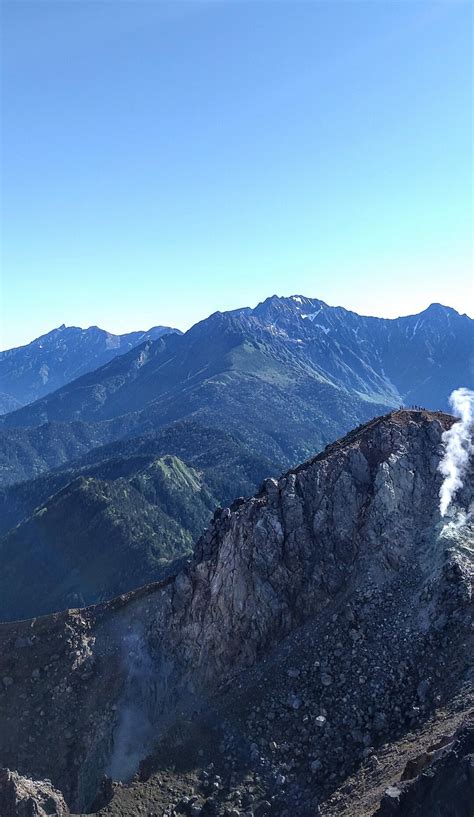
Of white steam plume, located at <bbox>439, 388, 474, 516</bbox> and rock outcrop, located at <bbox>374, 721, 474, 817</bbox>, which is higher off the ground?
white steam plume, located at <bbox>439, 388, 474, 516</bbox>

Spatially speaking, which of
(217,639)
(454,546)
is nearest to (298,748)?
(217,639)

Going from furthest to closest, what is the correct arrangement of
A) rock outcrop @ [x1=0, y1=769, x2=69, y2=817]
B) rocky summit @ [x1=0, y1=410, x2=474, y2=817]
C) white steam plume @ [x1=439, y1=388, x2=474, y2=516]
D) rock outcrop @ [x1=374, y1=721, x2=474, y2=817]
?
1. white steam plume @ [x1=439, y1=388, x2=474, y2=516]
2. rocky summit @ [x1=0, y1=410, x2=474, y2=817]
3. rock outcrop @ [x1=0, y1=769, x2=69, y2=817]
4. rock outcrop @ [x1=374, y1=721, x2=474, y2=817]

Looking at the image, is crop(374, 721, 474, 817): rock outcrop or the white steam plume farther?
the white steam plume

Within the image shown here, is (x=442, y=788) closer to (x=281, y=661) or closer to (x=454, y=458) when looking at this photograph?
(x=281, y=661)

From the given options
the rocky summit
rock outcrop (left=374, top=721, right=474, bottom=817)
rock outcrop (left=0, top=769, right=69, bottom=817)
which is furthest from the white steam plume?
rock outcrop (left=0, top=769, right=69, bottom=817)

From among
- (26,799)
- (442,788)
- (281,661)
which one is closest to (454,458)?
(281,661)

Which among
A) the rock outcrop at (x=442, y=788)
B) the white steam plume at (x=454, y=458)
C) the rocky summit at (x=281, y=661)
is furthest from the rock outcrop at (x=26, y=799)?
the white steam plume at (x=454, y=458)

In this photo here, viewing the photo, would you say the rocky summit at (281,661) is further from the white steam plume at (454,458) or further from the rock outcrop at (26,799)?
the white steam plume at (454,458)

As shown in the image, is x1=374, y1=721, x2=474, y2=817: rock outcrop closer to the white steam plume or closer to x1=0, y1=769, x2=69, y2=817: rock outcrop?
x1=0, y1=769, x2=69, y2=817: rock outcrop
